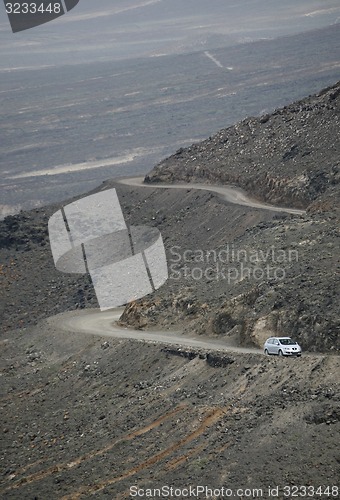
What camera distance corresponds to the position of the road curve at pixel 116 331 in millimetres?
37438

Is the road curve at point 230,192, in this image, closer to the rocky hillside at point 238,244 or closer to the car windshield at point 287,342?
the rocky hillside at point 238,244

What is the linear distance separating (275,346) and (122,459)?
5.99m

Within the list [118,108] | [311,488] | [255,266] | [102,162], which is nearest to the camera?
[311,488]

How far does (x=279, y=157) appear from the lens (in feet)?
209

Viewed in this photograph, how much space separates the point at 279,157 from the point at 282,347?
1250 inches

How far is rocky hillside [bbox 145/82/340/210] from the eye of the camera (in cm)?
5834

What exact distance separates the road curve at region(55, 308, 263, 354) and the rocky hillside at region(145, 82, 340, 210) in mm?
10848

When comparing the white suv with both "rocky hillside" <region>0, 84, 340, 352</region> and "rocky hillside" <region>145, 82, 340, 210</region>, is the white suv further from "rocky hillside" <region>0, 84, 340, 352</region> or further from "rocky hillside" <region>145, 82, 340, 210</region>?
"rocky hillside" <region>145, 82, 340, 210</region>

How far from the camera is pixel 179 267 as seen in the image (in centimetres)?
5206

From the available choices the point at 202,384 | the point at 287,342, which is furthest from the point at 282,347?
the point at 202,384

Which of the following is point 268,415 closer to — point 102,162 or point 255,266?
point 255,266

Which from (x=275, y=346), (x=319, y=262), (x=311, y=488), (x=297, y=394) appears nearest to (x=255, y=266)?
(x=319, y=262)

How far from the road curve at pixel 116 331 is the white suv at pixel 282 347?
2.97 feet

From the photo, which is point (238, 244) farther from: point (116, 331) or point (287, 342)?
point (287, 342)
